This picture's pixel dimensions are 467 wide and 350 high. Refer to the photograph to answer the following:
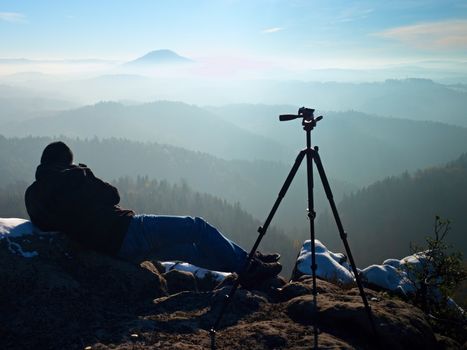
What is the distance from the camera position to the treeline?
119 m

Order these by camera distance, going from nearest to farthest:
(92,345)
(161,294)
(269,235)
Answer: (92,345), (161,294), (269,235)

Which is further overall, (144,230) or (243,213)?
(243,213)

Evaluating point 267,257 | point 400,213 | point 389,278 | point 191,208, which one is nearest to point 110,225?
point 267,257

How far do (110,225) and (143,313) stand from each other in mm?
1757

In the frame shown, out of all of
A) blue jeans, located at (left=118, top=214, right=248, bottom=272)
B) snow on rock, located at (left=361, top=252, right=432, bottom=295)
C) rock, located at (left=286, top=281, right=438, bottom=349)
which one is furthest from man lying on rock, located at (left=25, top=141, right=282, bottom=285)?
snow on rock, located at (left=361, top=252, right=432, bottom=295)

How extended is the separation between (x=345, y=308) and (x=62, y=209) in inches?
214

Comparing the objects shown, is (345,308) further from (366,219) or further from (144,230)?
(366,219)

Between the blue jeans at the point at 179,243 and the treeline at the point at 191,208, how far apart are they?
103 meters

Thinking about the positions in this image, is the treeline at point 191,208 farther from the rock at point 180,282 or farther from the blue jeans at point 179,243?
the blue jeans at point 179,243

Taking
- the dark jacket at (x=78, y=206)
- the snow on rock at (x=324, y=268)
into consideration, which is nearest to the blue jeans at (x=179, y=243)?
the dark jacket at (x=78, y=206)

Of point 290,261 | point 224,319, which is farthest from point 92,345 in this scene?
point 290,261

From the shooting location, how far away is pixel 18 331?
18.5 ft

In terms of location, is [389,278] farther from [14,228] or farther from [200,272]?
A: [14,228]

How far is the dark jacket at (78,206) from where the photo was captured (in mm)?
7266
